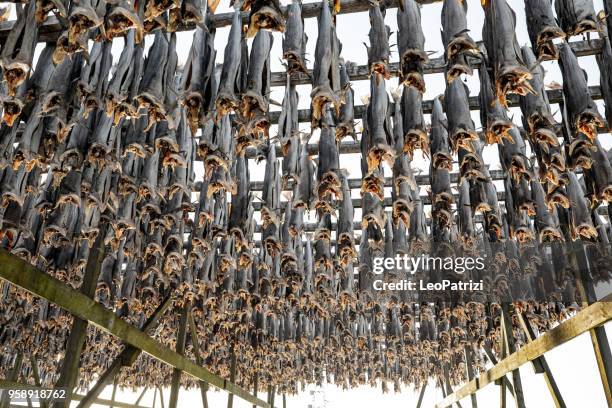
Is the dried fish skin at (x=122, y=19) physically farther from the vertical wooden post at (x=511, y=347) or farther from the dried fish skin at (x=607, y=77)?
the vertical wooden post at (x=511, y=347)

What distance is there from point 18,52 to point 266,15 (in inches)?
58.0

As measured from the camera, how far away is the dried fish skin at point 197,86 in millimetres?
3299

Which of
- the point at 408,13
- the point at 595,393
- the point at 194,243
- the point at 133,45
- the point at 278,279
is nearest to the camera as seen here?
the point at 408,13

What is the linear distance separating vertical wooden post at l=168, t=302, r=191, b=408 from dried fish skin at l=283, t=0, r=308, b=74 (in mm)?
7016

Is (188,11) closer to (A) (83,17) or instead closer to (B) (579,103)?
(A) (83,17)

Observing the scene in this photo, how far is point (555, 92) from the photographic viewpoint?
5.54 meters

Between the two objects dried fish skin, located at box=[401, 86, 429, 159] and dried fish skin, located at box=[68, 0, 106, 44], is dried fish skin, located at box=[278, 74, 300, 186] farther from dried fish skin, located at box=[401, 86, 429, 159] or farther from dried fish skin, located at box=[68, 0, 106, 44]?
dried fish skin, located at box=[68, 0, 106, 44]

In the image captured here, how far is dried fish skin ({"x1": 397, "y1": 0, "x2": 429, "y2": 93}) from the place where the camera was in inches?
122

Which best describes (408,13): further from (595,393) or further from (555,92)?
(595,393)

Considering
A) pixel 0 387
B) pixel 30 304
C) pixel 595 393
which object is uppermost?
pixel 30 304

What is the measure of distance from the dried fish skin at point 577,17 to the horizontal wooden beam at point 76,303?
15.2 ft

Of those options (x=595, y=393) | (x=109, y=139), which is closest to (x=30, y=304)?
(x=109, y=139)

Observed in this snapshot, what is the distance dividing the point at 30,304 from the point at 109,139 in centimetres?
857

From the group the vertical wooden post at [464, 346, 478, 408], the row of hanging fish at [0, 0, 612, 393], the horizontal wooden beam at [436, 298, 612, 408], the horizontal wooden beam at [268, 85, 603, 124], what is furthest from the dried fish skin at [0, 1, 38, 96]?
the vertical wooden post at [464, 346, 478, 408]
